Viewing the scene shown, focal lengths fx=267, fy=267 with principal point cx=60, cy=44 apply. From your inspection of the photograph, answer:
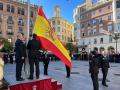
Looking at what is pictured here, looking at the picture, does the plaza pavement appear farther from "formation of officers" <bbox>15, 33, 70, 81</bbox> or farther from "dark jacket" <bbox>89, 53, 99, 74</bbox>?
"dark jacket" <bbox>89, 53, 99, 74</bbox>

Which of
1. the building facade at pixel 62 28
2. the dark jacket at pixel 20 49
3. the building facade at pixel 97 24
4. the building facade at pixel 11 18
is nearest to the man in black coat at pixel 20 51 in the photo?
the dark jacket at pixel 20 49

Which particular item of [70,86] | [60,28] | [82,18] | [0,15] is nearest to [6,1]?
[0,15]

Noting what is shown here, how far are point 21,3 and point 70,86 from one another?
5955 centimetres

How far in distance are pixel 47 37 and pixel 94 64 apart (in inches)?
81.6

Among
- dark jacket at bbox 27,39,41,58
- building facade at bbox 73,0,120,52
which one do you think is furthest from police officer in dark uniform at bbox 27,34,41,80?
building facade at bbox 73,0,120,52

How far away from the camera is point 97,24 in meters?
69.9

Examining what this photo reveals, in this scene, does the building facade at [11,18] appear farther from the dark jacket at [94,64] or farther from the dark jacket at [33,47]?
the dark jacket at [94,64]

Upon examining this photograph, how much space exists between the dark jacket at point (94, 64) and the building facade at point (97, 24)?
4859cm

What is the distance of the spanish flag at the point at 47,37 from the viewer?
33.4ft

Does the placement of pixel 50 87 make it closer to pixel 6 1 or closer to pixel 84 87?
pixel 84 87

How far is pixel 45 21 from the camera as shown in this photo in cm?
1047

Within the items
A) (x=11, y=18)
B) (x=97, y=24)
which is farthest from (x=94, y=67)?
(x=97, y=24)

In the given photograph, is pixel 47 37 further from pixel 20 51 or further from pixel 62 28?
pixel 62 28

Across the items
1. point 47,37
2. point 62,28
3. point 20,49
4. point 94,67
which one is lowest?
point 94,67
